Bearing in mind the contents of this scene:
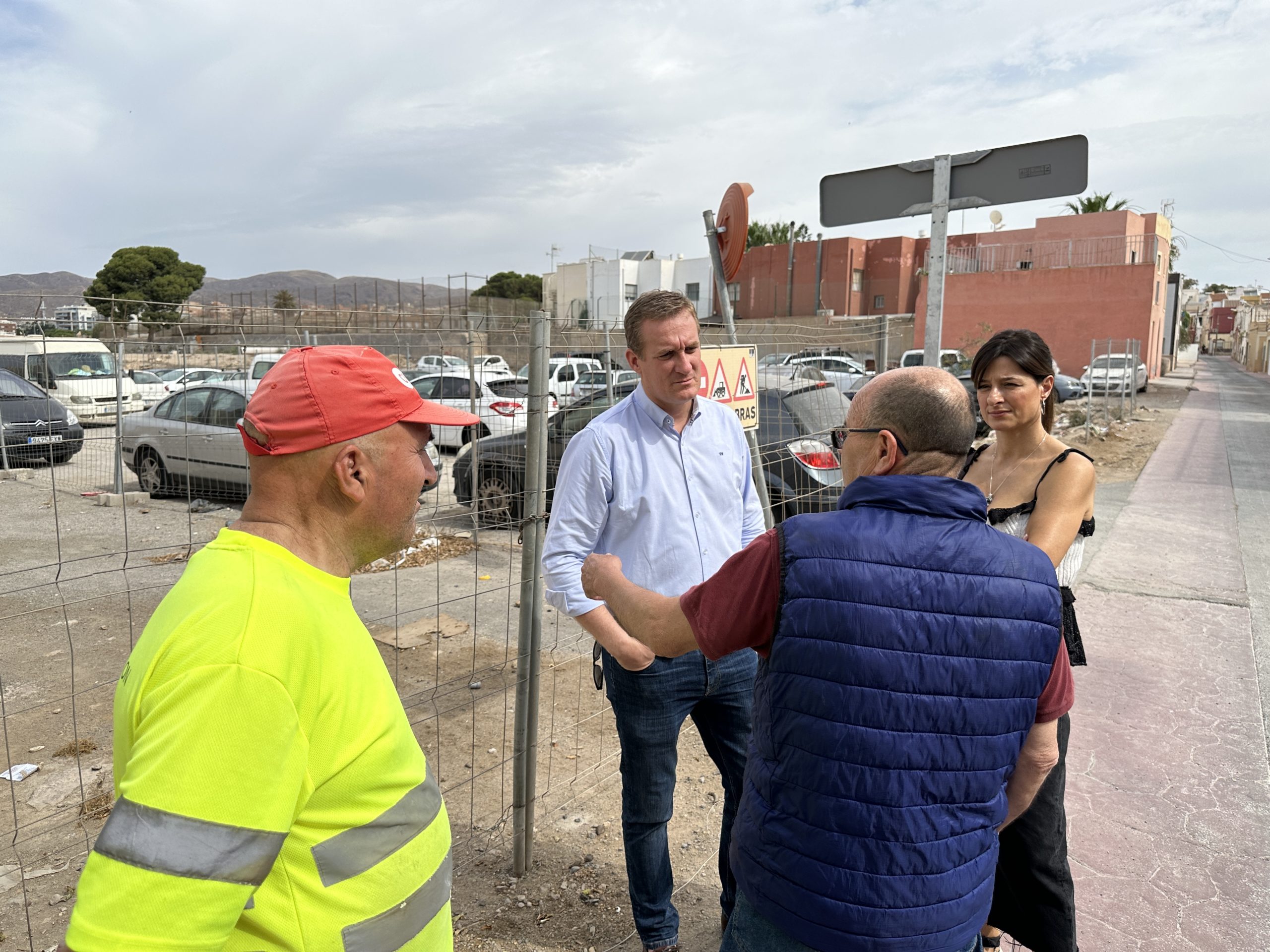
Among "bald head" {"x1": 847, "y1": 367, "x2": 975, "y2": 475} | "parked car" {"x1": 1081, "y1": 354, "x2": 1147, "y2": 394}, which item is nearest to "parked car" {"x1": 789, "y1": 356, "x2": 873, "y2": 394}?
"bald head" {"x1": 847, "y1": 367, "x2": 975, "y2": 475}

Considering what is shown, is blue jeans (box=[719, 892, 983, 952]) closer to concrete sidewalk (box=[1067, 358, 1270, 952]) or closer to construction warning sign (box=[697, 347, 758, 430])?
concrete sidewalk (box=[1067, 358, 1270, 952])

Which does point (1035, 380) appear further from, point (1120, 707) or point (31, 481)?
point (31, 481)

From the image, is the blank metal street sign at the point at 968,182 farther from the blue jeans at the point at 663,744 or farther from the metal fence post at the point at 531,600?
the blue jeans at the point at 663,744

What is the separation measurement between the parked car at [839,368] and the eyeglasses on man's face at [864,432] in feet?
16.0

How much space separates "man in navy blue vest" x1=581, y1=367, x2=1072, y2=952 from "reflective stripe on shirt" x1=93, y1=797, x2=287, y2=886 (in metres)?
0.87

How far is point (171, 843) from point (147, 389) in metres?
12.0

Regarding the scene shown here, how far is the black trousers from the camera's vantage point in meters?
2.25

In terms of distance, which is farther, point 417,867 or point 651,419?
point 651,419

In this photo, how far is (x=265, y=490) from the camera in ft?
4.05

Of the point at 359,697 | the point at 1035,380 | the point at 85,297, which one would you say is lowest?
the point at 359,697

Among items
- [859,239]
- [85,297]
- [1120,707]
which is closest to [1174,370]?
[859,239]

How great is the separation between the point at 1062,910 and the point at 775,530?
160cm

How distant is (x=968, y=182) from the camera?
11.4 feet

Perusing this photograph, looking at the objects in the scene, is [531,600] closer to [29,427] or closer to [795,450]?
[795,450]
